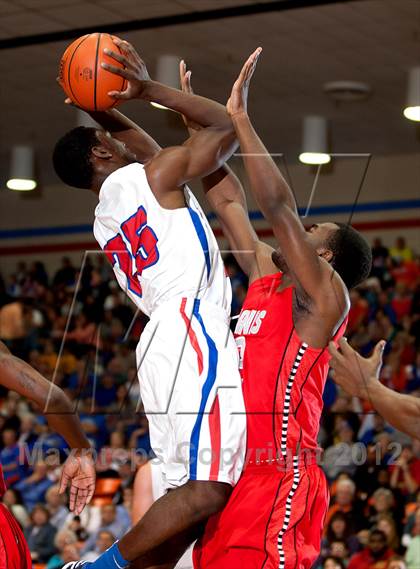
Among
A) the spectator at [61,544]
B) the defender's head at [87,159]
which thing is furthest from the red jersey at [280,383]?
the spectator at [61,544]

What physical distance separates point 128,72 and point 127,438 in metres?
6.07

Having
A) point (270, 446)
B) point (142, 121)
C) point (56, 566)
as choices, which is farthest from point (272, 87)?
point (270, 446)

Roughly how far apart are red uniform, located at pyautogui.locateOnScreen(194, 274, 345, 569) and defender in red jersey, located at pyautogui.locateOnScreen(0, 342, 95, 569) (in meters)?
0.56

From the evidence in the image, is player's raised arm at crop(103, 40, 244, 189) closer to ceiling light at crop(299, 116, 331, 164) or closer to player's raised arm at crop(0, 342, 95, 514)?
player's raised arm at crop(0, 342, 95, 514)

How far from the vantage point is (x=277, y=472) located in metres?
4.38

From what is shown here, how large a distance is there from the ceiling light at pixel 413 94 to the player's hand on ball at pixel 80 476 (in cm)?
766

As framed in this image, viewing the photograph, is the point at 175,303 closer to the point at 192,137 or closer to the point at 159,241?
the point at 159,241

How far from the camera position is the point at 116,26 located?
10.7m

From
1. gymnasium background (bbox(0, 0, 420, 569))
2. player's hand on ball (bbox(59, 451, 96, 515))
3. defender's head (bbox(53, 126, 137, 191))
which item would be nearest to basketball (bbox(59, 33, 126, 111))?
defender's head (bbox(53, 126, 137, 191))

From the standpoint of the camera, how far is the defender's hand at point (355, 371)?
383 cm

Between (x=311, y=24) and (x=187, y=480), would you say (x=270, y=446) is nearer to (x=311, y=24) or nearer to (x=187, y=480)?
(x=187, y=480)

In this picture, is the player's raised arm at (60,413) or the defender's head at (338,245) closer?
the player's raised arm at (60,413)

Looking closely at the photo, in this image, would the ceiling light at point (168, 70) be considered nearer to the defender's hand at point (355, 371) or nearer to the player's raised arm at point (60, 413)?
the player's raised arm at point (60, 413)

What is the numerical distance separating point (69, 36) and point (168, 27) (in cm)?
109
